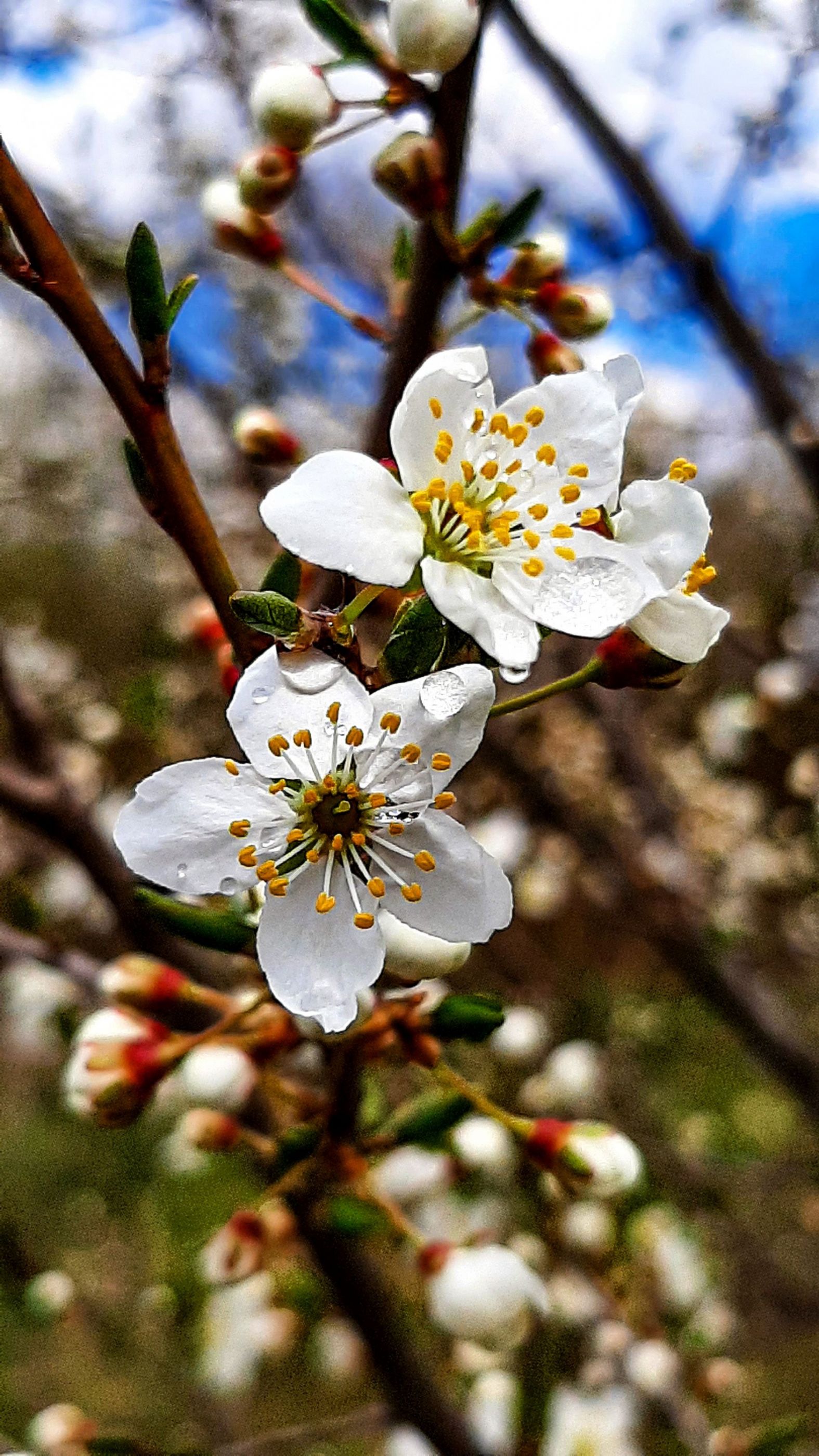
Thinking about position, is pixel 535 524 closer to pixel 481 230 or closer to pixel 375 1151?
pixel 481 230

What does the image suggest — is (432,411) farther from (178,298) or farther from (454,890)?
(454,890)

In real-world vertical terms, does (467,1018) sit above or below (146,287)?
below

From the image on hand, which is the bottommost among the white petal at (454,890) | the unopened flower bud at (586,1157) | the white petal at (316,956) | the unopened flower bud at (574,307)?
the unopened flower bud at (586,1157)

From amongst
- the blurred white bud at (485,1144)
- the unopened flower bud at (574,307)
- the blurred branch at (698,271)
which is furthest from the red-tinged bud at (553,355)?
the blurred branch at (698,271)

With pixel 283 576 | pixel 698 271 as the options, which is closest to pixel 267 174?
pixel 283 576

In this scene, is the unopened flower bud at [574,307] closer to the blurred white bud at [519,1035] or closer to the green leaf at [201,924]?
the green leaf at [201,924]

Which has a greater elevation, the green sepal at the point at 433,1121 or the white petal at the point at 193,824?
the white petal at the point at 193,824
